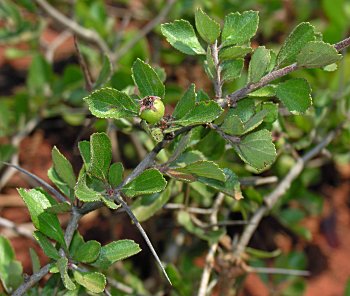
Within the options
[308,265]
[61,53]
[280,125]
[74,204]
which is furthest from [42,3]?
[308,265]

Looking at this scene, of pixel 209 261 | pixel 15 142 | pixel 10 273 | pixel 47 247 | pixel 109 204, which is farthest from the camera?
pixel 15 142

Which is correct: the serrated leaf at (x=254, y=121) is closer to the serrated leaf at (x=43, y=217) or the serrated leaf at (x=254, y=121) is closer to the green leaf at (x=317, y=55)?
the green leaf at (x=317, y=55)

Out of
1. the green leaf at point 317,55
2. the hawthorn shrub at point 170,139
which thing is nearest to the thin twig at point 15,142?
the hawthorn shrub at point 170,139

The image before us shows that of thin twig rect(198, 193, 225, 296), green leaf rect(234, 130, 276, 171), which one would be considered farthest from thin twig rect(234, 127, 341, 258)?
green leaf rect(234, 130, 276, 171)

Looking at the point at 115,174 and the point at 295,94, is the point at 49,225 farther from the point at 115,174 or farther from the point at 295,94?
the point at 295,94

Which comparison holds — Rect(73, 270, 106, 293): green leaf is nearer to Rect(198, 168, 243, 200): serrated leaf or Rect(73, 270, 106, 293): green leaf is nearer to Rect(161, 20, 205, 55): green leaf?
Rect(198, 168, 243, 200): serrated leaf

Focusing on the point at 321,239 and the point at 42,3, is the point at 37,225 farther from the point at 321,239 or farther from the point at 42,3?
the point at 321,239

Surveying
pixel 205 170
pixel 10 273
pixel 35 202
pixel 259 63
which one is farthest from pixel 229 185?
pixel 10 273
